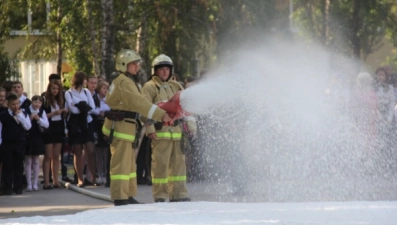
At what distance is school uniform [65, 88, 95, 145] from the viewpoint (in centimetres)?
1802

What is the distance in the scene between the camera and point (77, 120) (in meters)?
18.1

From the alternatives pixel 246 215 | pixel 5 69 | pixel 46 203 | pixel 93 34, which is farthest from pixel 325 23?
pixel 246 215

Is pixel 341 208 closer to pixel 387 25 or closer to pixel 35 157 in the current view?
pixel 35 157

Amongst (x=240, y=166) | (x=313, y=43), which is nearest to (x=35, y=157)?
(x=240, y=166)

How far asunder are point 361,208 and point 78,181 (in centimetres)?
810

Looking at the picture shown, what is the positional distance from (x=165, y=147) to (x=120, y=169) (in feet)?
2.74

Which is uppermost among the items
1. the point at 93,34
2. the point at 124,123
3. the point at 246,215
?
the point at 93,34

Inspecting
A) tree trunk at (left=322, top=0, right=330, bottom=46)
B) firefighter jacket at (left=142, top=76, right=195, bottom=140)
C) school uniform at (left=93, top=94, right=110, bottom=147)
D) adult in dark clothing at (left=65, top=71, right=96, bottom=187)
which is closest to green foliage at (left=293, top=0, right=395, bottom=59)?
tree trunk at (left=322, top=0, right=330, bottom=46)

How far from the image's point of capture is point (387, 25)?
121 feet

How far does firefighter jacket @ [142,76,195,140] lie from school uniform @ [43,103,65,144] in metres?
4.18

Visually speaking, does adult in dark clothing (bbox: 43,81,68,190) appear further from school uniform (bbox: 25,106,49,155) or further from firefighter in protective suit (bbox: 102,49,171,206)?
firefighter in protective suit (bbox: 102,49,171,206)

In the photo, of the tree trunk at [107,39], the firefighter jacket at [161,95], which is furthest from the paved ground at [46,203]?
the tree trunk at [107,39]

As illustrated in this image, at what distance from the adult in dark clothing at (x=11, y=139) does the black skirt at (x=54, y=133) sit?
1.03 metres

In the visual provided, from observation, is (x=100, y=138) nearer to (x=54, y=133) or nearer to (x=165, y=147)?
(x=54, y=133)
